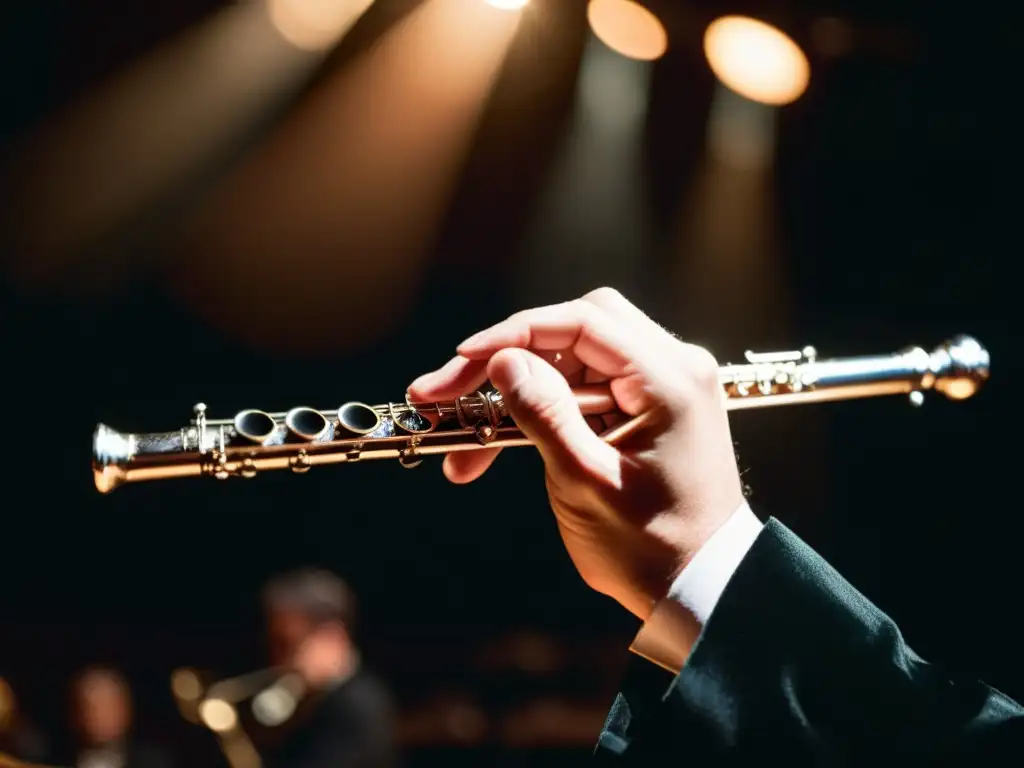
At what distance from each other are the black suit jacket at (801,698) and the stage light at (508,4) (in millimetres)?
3406

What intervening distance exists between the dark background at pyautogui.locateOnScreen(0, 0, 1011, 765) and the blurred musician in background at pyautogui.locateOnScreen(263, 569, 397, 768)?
163 centimetres

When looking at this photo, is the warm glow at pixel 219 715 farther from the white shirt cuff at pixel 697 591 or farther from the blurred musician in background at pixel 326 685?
the white shirt cuff at pixel 697 591

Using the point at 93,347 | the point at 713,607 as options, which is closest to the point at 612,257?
the point at 93,347

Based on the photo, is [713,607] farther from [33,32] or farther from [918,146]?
[33,32]

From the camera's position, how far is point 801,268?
4574 millimetres

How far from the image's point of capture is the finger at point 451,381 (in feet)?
4.26

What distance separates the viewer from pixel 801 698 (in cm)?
95

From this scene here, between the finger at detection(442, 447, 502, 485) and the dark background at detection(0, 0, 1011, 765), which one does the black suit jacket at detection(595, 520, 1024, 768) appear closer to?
the finger at detection(442, 447, 502, 485)

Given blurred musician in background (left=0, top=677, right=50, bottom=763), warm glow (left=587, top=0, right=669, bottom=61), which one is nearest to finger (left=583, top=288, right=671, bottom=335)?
warm glow (left=587, top=0, right=669, bottom=61)

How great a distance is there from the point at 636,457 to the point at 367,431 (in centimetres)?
42

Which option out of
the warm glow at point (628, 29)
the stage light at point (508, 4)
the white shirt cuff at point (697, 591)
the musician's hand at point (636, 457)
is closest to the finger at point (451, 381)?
the musician's hand at point (636, 457)

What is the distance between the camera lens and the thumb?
1.04 m

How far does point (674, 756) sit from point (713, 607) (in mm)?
179

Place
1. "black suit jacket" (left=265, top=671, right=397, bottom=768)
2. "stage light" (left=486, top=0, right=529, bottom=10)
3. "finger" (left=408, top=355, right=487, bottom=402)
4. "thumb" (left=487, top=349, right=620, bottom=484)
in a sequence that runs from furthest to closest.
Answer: "stage light" (left=486, top=0, right=529, bottom=10) → "black suit jacket" (left=265, top=671, right=397, bottom=768) → "finger" (left=408, top=355, right=487, bottom=402) → "thumb" (left=487, top=349, right=620, bottom=484)
